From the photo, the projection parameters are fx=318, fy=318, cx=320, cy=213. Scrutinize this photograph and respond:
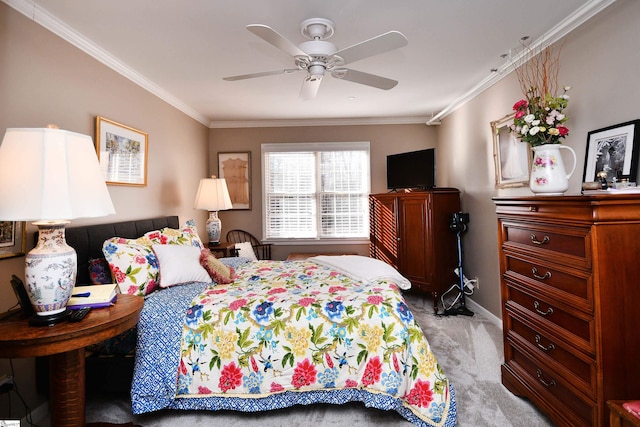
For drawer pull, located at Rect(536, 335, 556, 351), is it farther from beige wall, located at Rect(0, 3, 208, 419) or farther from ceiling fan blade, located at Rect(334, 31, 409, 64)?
beige wall, located at Rect(0, 3, 208, 419)

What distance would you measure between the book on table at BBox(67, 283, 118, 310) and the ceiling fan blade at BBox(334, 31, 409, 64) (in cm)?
190

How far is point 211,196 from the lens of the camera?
4.04 m

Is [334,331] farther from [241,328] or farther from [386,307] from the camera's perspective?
[241,328]

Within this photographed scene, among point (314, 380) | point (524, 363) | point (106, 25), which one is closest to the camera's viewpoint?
point (314, 380)

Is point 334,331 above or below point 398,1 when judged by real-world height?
below

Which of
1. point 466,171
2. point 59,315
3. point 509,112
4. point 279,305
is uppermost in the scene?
point 509,112

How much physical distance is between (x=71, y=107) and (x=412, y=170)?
3716mm

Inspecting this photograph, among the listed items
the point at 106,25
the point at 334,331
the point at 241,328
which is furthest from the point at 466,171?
the point at 106,25

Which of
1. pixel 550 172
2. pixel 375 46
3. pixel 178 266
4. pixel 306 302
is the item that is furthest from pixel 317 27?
pixel 178 266

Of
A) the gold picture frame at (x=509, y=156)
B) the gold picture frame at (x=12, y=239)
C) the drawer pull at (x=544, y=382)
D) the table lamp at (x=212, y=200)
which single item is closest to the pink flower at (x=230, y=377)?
the gold picture frame at (x=12, y=239)

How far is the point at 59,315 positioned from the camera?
55.0 inches

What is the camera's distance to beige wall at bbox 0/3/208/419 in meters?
1.88

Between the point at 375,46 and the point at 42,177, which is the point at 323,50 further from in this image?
the point at 42,177

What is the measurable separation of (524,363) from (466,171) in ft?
8.52
